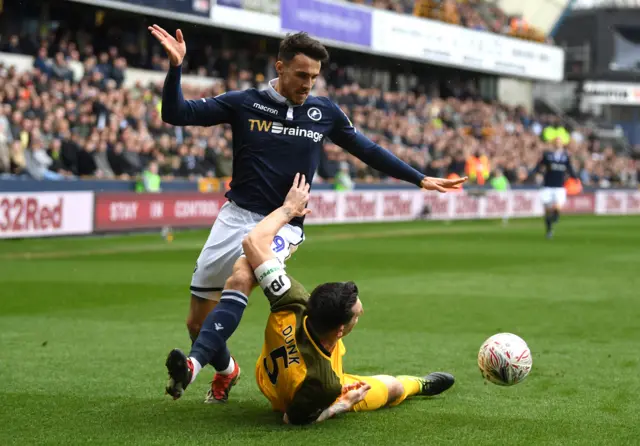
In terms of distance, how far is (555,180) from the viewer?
2738 cm

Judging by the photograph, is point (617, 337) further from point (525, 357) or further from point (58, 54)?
point (58, 54)

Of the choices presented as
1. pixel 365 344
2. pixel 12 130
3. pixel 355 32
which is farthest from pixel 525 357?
pixel 355 32

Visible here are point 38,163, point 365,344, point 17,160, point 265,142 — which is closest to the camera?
point 265,142

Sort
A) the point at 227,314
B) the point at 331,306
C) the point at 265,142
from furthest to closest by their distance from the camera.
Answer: the point at 265,142 → the point at 227,314 → the point at 331,306

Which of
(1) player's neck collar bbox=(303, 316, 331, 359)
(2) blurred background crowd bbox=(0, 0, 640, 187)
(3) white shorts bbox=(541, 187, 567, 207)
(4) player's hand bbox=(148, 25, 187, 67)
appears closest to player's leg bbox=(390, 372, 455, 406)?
(1) player's neck collar bbox=(303, 316, 331, 359)

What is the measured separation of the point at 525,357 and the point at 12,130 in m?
19.5

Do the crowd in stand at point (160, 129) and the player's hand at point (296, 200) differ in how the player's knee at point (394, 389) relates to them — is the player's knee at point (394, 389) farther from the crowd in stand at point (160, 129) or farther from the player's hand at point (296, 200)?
the crowd in stand at point (160, 129)

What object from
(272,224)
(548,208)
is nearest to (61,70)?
(548,208)

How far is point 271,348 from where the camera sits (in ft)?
20.4

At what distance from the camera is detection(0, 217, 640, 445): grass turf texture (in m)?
6.02

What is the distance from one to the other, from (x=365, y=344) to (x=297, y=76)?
12.2 feet

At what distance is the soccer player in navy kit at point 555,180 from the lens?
2694 cm

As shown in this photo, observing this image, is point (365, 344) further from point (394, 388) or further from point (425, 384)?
point (394, 388)

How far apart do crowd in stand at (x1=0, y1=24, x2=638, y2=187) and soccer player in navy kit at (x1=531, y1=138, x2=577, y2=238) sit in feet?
7.38
